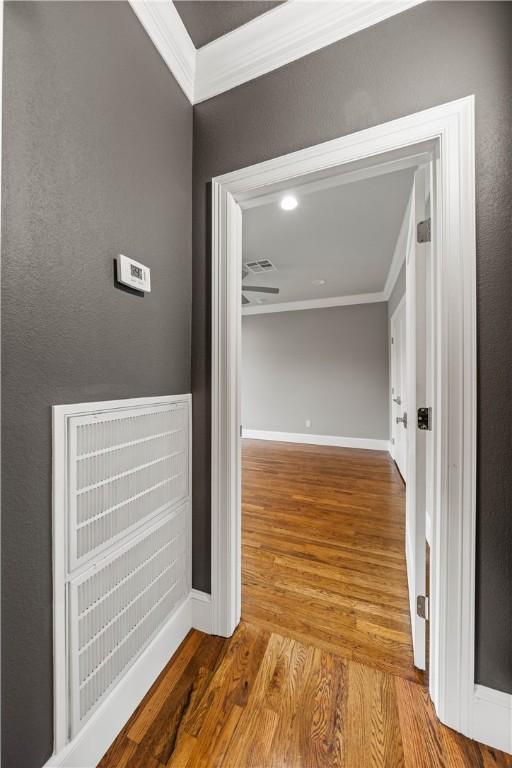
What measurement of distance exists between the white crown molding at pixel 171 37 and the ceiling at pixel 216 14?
0.04m

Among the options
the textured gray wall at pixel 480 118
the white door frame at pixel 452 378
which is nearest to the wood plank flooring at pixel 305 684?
the white door frame at pixel 452 378

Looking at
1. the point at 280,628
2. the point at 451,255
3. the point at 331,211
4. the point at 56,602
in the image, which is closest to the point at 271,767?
the point at 280,628

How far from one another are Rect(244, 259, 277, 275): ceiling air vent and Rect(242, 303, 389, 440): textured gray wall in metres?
1.81

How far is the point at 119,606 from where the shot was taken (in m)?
1.03

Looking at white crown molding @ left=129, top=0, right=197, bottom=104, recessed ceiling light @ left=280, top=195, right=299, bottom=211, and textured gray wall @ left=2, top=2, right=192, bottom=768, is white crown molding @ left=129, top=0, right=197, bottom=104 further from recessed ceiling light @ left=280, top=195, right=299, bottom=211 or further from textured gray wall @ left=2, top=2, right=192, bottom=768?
recessed ceiling light @ left=280, top=195, right=299, bottom=211

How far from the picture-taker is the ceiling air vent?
382 cm

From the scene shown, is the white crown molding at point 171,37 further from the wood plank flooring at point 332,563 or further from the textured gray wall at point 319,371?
the textured gray wall at point 319,371

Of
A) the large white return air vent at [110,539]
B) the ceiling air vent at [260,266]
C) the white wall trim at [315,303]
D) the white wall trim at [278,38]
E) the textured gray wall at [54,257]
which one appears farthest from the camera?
the white wall trim at [315,303]

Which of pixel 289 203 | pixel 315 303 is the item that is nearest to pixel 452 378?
pixel 289 203

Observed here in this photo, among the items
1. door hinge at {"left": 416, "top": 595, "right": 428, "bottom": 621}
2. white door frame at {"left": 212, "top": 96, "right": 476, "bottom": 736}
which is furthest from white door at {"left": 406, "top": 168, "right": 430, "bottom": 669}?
white door frame at {"left": 212, "top": 96, "right": 476, "bottom": 736}

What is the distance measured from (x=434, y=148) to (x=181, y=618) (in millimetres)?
2152

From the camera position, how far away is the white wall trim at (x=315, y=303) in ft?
17.0

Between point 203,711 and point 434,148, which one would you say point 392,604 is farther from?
point 434,148

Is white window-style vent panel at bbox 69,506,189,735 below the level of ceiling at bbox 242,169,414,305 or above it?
below
